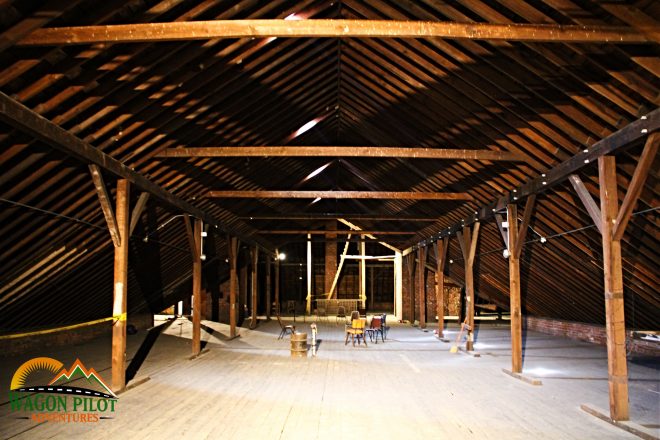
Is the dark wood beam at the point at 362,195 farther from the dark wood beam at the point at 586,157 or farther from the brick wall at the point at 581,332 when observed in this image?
the brick wall at the point at 581,332

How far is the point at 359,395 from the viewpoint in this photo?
6.70 m

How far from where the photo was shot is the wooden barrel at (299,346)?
10.1m

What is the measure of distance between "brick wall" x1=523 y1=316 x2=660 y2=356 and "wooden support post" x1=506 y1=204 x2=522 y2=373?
134 inches

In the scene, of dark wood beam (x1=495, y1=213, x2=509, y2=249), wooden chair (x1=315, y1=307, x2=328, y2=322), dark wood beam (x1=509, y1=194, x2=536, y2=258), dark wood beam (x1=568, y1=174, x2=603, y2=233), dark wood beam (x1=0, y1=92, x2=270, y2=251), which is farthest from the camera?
wooden chair (x1=315, y1=307, x2=328, y2=322)

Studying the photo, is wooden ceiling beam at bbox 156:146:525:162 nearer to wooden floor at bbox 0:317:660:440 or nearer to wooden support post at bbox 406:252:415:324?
wooden floor at bbox 0:317:660:440

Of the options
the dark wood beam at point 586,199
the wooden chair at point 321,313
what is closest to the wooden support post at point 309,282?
the wooden chair at point 321,313

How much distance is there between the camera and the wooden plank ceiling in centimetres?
471

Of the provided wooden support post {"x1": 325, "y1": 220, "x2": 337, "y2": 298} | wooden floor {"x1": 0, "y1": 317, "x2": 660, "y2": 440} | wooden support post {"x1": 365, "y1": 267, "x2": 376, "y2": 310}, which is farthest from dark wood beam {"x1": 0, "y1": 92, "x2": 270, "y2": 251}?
wooden support post {"x1": 365, "y1": 267, "x2": 376, "y2": 310}

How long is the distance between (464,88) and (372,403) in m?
4.33

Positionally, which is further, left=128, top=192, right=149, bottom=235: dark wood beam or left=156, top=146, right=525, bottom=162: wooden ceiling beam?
left=156, top=146, right=525, bottom=162: wooden ceiling beam

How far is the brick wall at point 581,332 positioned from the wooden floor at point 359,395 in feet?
2.67

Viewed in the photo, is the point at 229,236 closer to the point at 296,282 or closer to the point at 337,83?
the point at 337,83

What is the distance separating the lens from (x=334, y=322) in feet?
61.5

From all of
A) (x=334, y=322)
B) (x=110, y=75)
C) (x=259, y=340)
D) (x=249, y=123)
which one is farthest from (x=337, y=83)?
(x=334, y=322)
